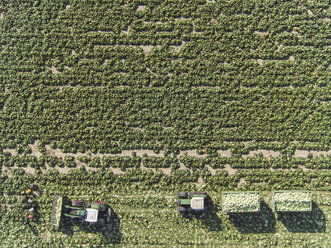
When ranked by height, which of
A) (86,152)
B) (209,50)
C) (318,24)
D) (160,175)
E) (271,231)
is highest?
(318,24)

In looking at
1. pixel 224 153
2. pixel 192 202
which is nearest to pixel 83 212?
pixel 192 202

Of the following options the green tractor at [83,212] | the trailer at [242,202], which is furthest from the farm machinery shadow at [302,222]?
the green tractor at [83,212]

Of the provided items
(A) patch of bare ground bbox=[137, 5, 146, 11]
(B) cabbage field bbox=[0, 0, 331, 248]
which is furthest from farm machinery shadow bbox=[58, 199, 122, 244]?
(A) patch of bare ground bbox=[137, 5, 146, 11]

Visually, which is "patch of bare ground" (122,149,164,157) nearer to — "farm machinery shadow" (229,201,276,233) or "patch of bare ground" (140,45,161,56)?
"farm machinery shadow" (229,201,276,233)

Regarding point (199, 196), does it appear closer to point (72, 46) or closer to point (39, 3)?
point (72, 46)

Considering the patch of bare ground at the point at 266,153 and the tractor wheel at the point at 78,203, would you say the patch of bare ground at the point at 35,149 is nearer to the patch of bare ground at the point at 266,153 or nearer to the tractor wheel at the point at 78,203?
the tractor wheel at the point at 78,203

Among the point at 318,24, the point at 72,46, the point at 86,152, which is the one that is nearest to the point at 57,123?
the point at 86,152

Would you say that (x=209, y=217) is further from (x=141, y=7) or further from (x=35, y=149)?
(x=141, y=7)
